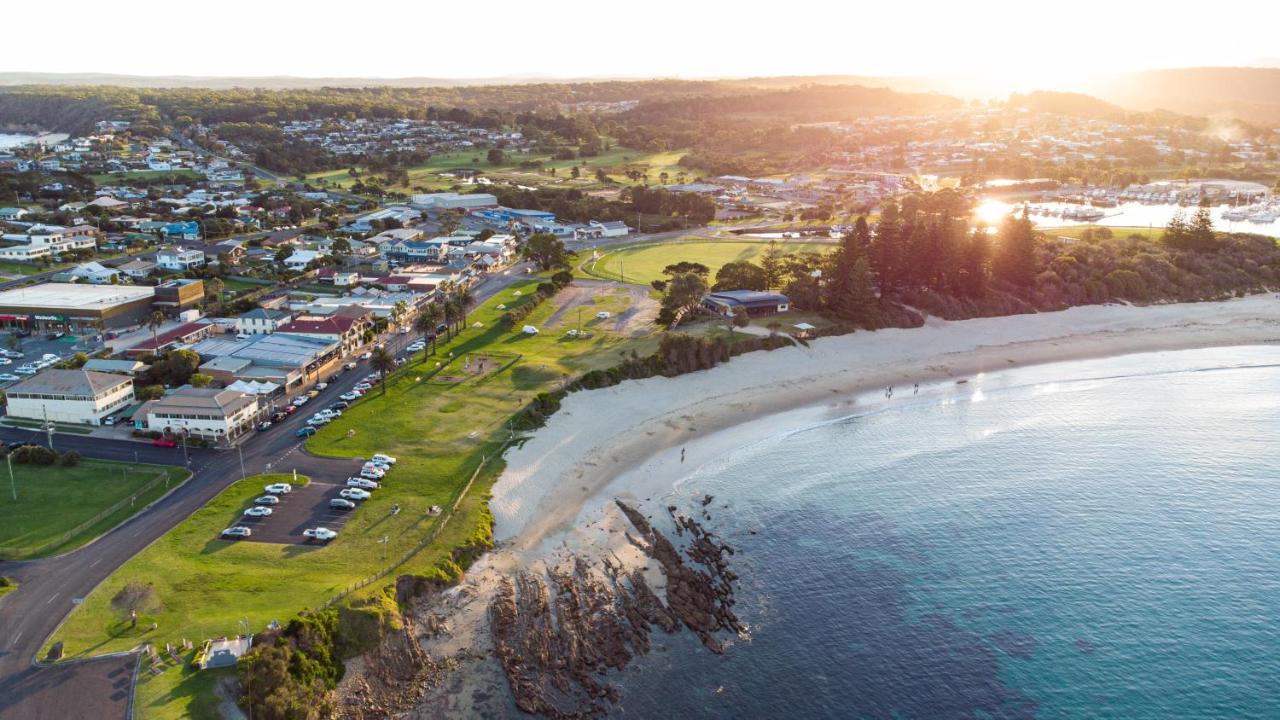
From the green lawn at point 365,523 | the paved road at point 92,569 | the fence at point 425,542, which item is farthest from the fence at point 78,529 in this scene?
the fence at point 425,542

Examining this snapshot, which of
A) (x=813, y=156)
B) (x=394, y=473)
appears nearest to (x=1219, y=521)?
(x=394, y=473)

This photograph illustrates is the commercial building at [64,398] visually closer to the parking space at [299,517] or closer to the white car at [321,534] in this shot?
the parking space at [299,517]

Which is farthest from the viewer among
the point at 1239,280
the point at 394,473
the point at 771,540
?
the point at 1239,280

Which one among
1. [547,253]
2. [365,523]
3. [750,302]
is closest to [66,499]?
[365,523]

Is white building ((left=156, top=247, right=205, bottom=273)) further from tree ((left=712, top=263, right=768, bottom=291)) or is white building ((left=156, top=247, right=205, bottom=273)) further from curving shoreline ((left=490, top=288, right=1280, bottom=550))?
curving shoreline ((left=490, top=288, right=1280, bottom=550))

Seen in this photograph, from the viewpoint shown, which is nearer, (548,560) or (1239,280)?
(548,560)

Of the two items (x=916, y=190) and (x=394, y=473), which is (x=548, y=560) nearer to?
(x=394, y=473)

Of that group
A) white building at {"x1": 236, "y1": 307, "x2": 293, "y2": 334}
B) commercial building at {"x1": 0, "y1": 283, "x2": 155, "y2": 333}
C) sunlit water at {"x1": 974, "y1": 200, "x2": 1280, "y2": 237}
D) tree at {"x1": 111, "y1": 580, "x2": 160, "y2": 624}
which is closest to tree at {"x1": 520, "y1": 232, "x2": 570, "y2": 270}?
white building at {"x1": 236, "y1": 307, "x2": 293, "y2": 334}
